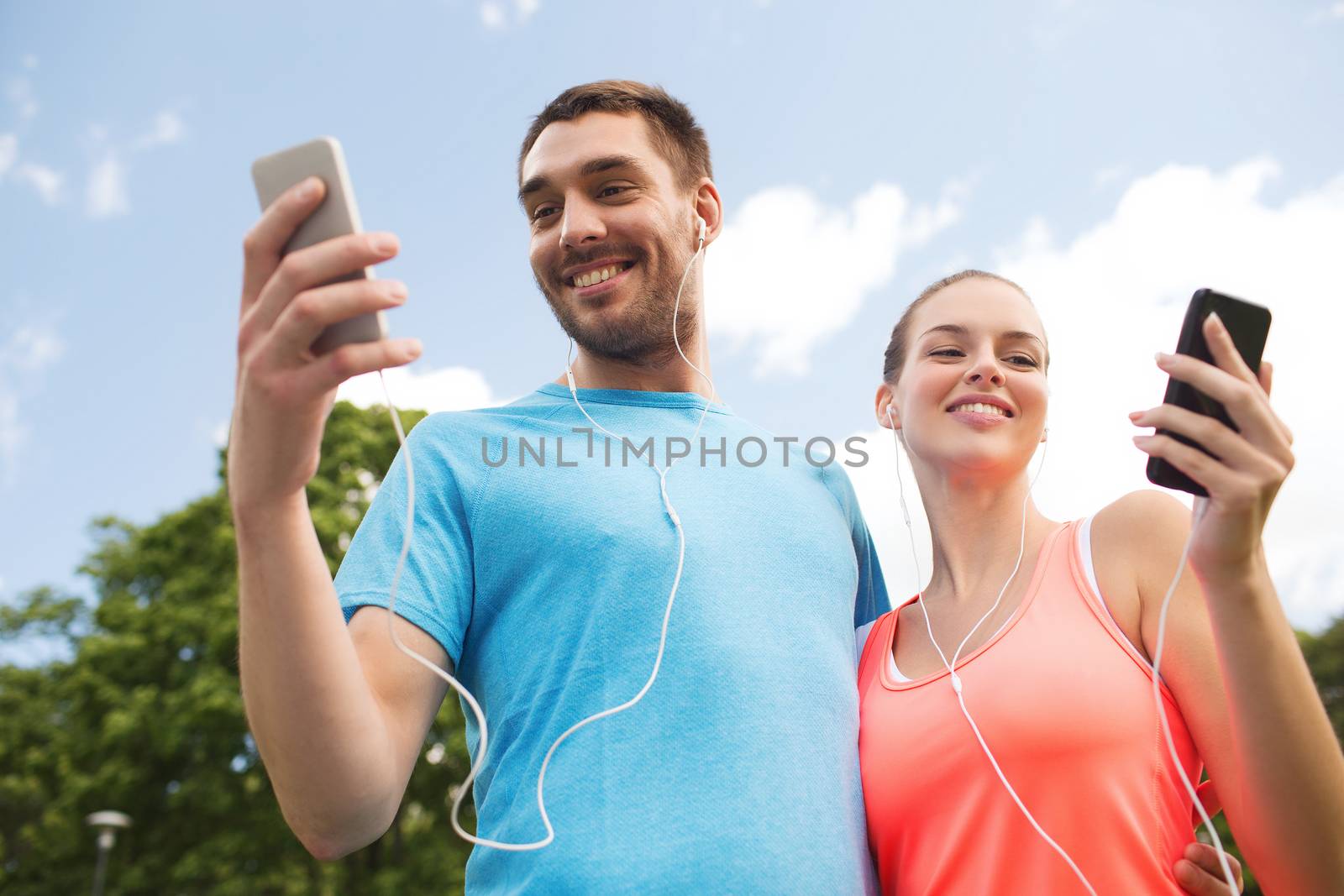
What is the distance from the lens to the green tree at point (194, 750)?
14391mm

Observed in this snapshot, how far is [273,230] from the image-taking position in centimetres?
149

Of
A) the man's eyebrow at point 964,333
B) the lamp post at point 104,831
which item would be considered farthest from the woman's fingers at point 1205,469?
the lamp post at point 104,831

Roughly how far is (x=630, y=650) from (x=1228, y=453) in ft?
4.19

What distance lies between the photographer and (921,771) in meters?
2.40

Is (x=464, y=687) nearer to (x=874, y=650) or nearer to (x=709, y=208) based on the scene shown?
(x=874, y=650)

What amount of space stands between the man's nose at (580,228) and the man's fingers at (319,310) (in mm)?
1557

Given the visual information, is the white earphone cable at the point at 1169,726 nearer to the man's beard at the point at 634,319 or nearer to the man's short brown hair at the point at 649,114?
the man's beard at the point at 634,319

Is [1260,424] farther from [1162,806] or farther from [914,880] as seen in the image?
[914,880]

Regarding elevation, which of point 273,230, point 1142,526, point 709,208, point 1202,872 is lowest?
point 1202,872

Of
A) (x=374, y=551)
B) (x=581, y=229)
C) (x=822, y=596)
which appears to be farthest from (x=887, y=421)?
(x=374, y=551)

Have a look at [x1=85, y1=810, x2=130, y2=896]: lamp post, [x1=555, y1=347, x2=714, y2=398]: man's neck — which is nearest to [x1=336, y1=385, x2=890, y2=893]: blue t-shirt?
[x1=555, y1=347, x2=714, y2=398]: man's neck

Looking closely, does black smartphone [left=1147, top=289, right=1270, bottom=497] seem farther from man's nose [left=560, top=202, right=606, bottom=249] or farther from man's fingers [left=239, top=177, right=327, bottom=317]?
man's nose [left=560, top=202, right=606, bottom=249]

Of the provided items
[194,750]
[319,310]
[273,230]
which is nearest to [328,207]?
[273,230]

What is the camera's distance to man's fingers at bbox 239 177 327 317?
58.1 inches
